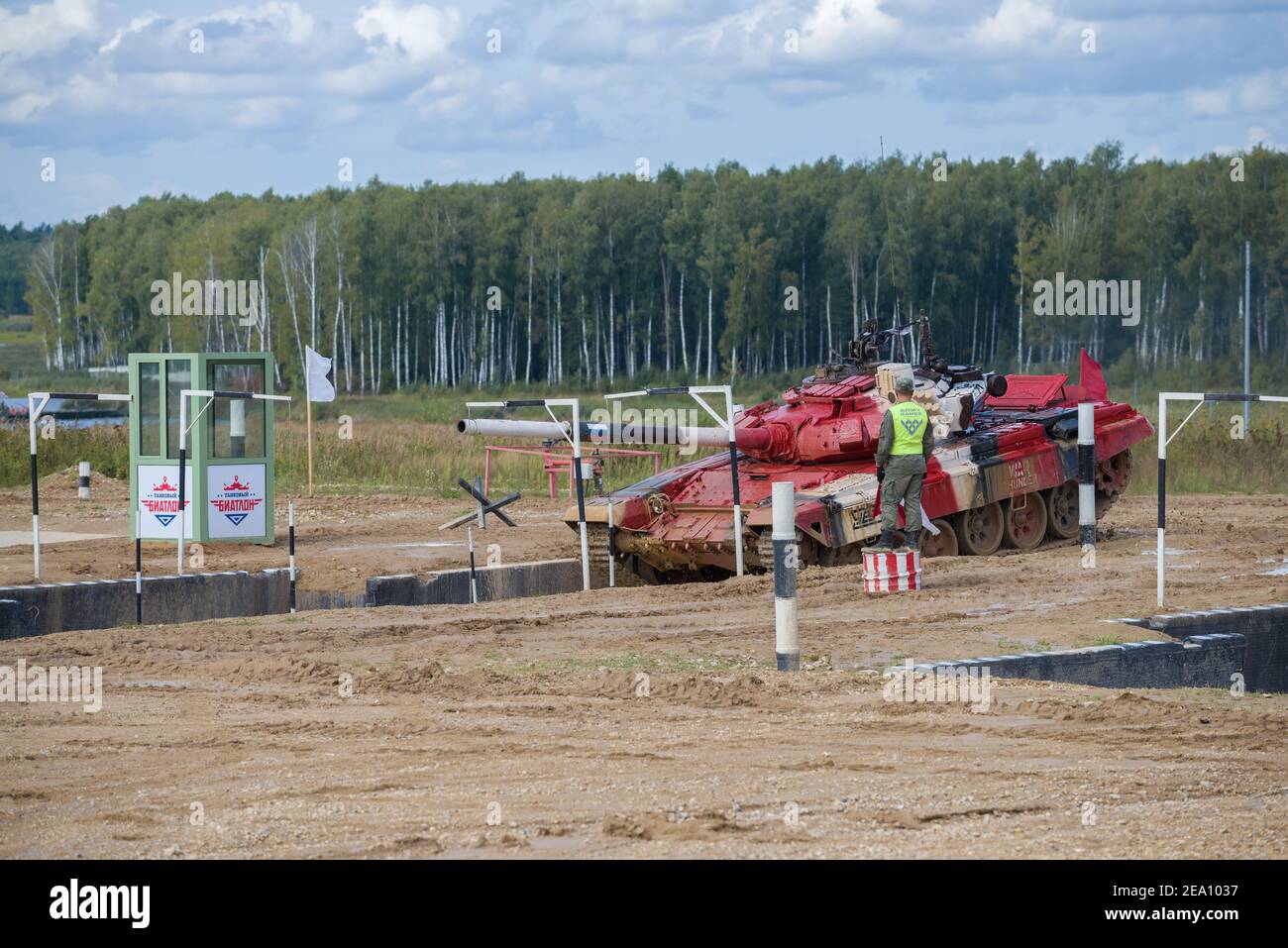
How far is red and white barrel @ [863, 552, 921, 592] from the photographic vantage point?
49.0 feet

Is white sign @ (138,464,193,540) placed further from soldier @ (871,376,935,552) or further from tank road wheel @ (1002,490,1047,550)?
tank road wheel @ (1002,490,1047,550)

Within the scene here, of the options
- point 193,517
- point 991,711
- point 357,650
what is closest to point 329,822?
point 991,711

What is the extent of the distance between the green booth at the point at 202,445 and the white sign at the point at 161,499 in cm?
1

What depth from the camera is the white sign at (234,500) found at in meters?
19.3

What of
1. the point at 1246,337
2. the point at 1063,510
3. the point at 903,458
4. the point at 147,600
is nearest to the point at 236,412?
the point at 147,600

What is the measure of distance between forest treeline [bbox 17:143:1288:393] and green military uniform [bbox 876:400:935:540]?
42.0 m

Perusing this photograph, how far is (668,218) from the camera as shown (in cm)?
6562

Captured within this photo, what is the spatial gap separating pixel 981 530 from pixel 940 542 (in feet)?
3.26

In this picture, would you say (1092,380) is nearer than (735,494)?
No

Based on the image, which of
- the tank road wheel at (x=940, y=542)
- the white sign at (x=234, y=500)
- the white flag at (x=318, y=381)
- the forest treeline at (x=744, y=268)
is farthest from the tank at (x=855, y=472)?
the forest treeline at (x=744, y=268)

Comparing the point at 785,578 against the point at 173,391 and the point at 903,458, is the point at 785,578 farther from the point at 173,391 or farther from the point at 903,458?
the point at 173,391

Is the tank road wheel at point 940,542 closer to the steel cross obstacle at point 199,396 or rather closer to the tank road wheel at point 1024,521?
the tank road wheel at point 1024,521

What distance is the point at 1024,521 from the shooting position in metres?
20.4
